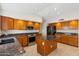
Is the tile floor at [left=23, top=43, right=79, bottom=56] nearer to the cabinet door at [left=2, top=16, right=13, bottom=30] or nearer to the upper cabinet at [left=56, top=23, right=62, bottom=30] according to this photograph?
the upper cabinet at [left=56, top=23, right=62, bottom=30]

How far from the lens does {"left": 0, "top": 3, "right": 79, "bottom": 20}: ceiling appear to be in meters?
1.34

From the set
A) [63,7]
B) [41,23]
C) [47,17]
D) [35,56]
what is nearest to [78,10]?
[63,7]

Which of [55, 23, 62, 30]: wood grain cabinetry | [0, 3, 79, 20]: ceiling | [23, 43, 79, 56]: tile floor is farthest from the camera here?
[55, 23, 62, 30]: wood grain cabinetry

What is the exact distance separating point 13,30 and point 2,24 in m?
0.31

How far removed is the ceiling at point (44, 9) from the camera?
1343mm

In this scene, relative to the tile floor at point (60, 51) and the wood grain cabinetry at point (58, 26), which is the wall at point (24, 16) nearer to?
the wood grain cabinetry at point (58, 26)

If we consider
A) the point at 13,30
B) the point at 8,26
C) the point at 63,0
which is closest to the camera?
the point at 63,0

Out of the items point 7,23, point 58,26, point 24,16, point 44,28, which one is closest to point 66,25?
point 58,26

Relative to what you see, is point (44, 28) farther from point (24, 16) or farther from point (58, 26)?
point (24, 16)

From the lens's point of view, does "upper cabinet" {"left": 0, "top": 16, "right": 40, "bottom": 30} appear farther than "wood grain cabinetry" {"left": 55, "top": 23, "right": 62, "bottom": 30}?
No

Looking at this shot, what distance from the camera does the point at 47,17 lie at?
1.50 meters

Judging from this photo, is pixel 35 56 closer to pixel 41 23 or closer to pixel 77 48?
pixel 41 23

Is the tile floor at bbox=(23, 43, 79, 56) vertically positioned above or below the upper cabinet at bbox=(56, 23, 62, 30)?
below

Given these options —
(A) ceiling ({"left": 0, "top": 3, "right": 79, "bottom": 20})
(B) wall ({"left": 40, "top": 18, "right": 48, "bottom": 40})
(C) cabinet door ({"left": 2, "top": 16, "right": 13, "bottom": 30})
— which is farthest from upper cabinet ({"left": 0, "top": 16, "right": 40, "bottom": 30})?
(A) ceiling ({"left": 0, "top": 3, "right": 79, "bottom": 20})
